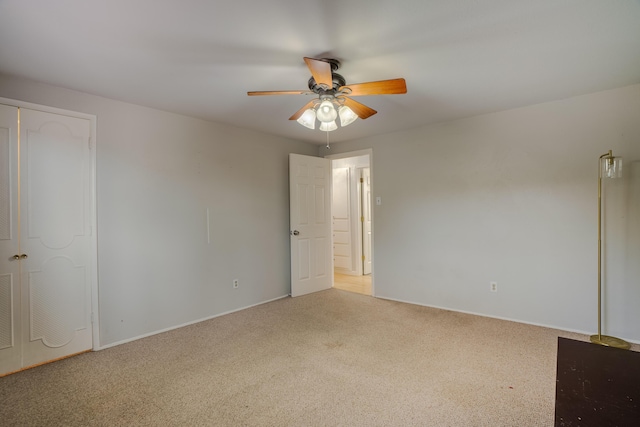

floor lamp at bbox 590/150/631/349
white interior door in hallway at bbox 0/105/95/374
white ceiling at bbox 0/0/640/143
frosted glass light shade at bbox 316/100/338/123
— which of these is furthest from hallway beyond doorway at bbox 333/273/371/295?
white interior door in hallway at bbox 0/105/95/374

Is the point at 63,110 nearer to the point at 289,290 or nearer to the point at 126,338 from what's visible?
the point at 126,338

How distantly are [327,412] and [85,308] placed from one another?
2.36 metres

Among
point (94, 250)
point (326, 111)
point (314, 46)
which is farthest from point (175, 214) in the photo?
point (314, 46)

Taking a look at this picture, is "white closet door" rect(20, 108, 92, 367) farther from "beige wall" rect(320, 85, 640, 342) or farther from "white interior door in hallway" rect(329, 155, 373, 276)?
"white interior door in hallway" rect(329, 155, 373, 276)

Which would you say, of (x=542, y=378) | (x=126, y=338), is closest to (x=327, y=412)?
(x=542, y=378)

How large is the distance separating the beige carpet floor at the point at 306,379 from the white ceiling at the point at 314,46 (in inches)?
91.4

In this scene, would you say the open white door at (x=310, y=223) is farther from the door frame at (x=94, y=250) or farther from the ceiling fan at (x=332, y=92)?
the door frame at (x=94, y=250)

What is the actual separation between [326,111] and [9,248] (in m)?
2.70

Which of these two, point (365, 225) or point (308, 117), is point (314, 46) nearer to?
point (308, 117)

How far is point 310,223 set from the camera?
4.63 meters

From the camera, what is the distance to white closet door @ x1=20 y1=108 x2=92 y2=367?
2.45 m

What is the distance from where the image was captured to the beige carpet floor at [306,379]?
1.84 m

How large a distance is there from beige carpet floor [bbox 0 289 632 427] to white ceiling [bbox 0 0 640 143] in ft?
7.62

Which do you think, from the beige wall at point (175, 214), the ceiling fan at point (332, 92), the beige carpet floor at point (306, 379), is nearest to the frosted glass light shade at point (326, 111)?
the ceiling fan at point (332, 92)
